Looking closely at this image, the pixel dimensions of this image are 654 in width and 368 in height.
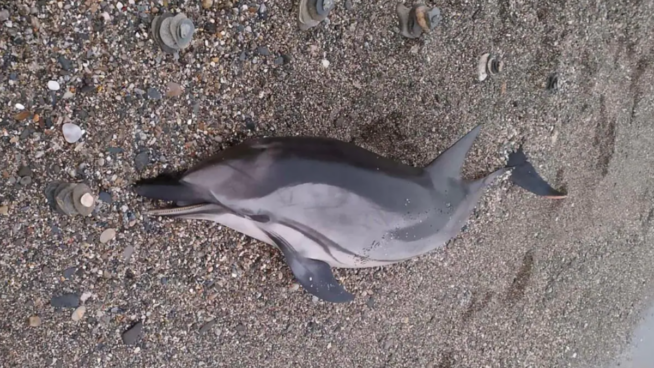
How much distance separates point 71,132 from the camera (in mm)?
2346

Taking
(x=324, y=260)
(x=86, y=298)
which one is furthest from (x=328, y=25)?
(x=86, y=298)

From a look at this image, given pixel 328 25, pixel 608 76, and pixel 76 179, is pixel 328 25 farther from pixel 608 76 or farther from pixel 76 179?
pixel 608 76

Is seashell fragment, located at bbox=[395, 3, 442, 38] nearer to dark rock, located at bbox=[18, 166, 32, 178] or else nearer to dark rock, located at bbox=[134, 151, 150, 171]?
dark rock, located at bbox=[134, 151, 150, 171]

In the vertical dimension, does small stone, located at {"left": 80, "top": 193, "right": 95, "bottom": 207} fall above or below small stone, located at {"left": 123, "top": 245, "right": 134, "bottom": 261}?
above

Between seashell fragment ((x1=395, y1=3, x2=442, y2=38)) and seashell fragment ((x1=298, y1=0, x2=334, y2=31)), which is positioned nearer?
seashell fragment ((x1=298, y1=0, x2=334, y2=31))

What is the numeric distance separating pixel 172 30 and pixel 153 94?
31 cm

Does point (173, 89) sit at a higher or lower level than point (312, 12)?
lower

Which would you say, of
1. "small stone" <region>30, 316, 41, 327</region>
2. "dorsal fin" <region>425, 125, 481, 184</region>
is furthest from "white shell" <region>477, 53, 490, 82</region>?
"small stone" <region>30, 316, 41, 327</region>

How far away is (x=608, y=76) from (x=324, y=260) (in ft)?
8.18

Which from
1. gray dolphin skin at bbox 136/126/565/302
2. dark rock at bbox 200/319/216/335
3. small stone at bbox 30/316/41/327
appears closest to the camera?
gray dolphin skin at bbox 136/126/565/302

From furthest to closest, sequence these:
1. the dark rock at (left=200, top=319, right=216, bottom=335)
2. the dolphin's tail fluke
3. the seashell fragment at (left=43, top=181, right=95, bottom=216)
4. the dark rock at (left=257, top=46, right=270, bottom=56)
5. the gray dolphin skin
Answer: the dolphin's tail fluke → the dark rock at (left=200, top=319, right=216, bottom=335) → the dark rock at (left=257, top=46, right=270, bottom=56) → the seashell fragment at (left=43, top=181, right=95, bottom=216) → the gray dolphin skin

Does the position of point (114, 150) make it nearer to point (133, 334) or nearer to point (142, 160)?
point (142, 160)

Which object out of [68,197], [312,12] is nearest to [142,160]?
[68,197]

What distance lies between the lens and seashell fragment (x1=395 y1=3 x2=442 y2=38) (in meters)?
2.92
